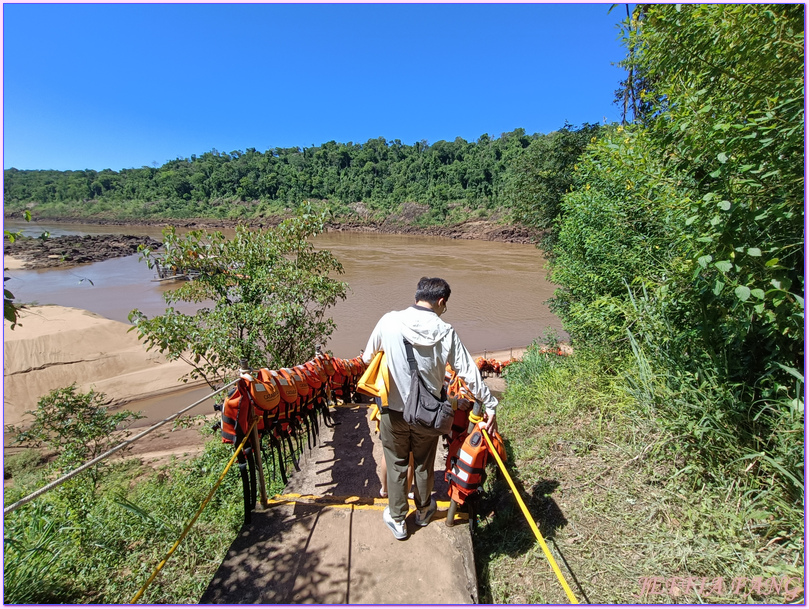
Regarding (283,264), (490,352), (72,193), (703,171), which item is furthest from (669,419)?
(72,193)

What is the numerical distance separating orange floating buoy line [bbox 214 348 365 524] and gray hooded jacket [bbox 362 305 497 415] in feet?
3.66

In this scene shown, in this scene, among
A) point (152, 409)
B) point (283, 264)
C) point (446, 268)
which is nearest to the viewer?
point (283, 264)

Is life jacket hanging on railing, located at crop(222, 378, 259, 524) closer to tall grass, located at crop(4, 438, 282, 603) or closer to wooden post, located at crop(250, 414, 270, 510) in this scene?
wooden post, located at crop(250, 414, 270, 510)

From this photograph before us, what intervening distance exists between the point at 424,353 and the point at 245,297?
309 cm

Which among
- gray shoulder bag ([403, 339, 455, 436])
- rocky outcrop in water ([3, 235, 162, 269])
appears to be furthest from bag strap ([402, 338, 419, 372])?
rocky outcrop in water ([3, 235, 162, 269])

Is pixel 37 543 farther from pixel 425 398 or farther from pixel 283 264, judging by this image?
pixel 283 264

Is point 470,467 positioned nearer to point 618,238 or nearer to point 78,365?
point 618,238

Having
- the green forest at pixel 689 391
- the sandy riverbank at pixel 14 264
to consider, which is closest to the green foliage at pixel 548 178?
the green forest at pixel 689 391

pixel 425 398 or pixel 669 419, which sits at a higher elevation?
pixel 425 398

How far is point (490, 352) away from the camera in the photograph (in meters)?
12.4

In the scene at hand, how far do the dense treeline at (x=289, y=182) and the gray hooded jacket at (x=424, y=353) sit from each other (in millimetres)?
57264

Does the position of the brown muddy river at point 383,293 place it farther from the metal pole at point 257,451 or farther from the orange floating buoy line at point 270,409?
the metal pole at point 257,451

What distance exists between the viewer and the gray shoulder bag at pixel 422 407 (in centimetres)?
221

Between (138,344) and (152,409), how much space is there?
142 inches
